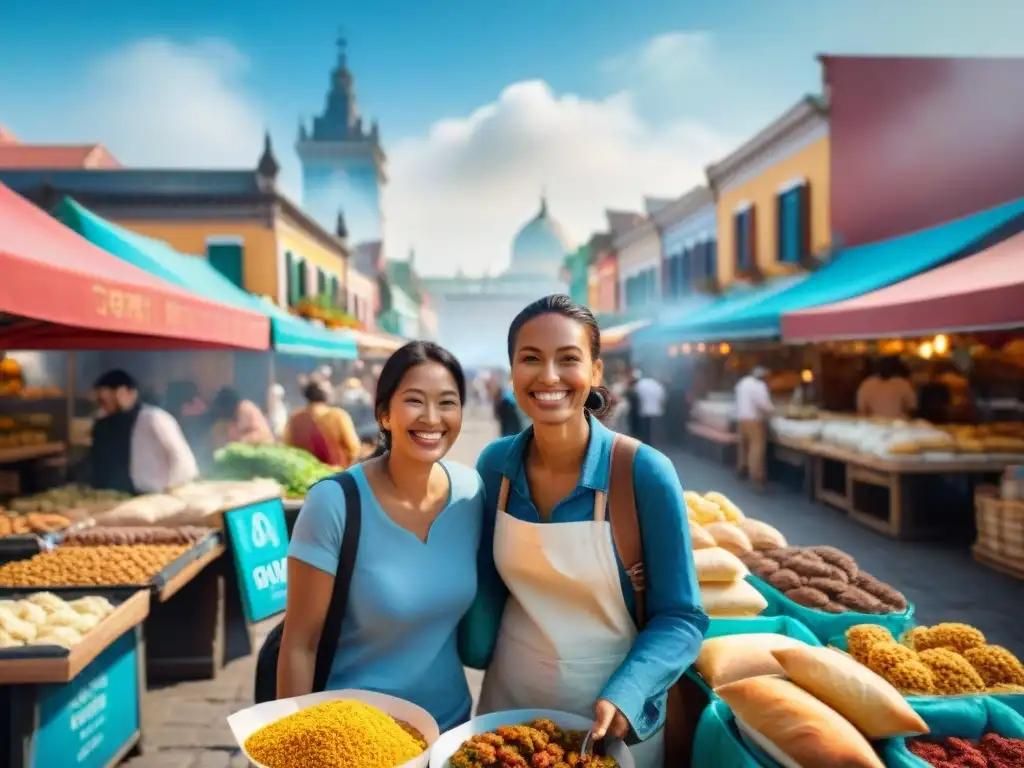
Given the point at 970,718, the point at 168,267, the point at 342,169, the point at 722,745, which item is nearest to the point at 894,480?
the point at 970,718

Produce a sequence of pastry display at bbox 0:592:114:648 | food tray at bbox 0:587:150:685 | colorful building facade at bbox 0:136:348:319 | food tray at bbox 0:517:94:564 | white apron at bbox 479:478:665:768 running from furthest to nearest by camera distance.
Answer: colorful building facade at bbox 0:136:348:319 → food tray at bbox 0:517:94:564 → pastry display at bbox 0:592:114:648 → food tray at bbox 0:587:150:685 → white apron at bbox 479:478:665:768

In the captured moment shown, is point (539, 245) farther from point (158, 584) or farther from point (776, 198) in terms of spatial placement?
point (158, 584)

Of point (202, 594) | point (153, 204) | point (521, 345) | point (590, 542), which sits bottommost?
point (202, 594)

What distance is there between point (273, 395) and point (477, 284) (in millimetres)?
63547

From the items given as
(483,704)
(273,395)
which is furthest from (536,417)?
(273,395)

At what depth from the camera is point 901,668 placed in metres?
2.21

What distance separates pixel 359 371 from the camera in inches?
1225

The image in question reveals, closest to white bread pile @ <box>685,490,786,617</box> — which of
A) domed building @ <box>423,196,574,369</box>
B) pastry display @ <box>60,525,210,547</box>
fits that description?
pastry display @ <box>60,525,210,547</box>

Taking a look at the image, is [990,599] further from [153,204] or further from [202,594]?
[153,204]

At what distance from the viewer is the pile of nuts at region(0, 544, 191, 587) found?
3.79m

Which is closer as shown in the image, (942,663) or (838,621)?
(942,663)

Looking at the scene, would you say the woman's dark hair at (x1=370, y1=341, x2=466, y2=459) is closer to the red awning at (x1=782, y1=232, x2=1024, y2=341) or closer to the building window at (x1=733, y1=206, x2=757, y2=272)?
the red awning at (x1=782, y1=232, x2=1024, y2=341)

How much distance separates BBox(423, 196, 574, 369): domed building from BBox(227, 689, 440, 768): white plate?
5451 centimetres

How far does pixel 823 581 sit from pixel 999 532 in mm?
5013
